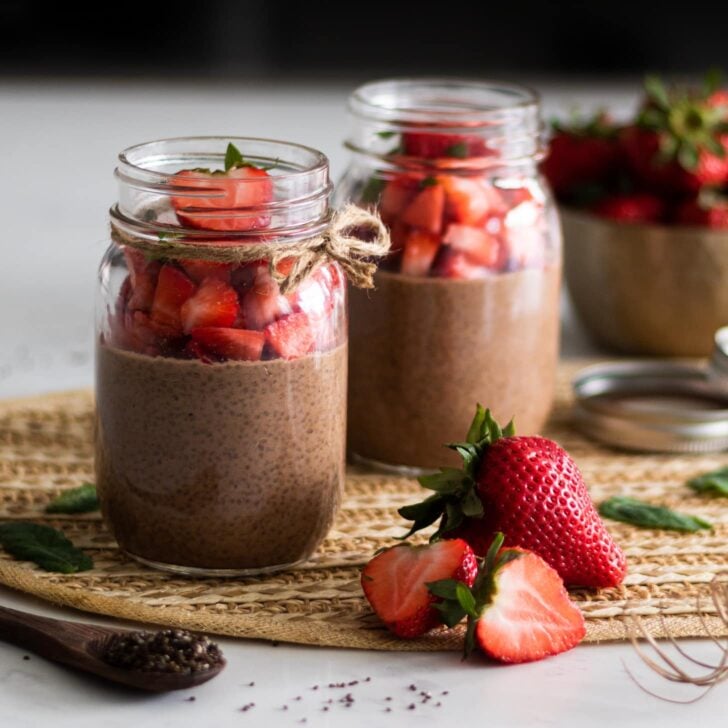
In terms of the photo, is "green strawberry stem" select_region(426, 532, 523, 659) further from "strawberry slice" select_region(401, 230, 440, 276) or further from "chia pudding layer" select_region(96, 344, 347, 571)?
→ "strawberry slice" select_region(401, 230, 440, 276)

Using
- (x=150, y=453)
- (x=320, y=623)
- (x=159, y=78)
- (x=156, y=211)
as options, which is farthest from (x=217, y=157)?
(x=159, y=78)

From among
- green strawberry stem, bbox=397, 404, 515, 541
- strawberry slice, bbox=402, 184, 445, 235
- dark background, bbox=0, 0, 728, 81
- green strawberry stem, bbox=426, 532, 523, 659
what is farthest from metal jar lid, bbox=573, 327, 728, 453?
dark background, bbox=0, 0, 728, 81

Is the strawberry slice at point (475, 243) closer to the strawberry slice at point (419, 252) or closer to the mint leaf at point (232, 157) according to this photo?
the strawberry slice at point (419, 252)

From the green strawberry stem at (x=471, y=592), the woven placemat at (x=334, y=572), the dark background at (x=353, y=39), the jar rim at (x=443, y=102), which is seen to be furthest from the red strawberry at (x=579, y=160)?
the dark background at (x=353, y=39)

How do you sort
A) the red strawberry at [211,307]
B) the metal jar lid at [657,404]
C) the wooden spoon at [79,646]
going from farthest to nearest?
1. the metal jar lid at [657,404]
2. the red strawberry at [211,307]
3. the wooden spoon at [79,646]

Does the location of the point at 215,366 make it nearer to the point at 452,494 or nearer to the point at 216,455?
the point at 216,455

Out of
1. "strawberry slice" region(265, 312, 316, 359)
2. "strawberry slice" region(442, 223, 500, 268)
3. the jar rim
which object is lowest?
"strawberry slice" region(265, 312, 316, 359)

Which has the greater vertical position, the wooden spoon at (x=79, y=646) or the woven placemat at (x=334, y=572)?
the wooden spoon at (x=79, y=646)

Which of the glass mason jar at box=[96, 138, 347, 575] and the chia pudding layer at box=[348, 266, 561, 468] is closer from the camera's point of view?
the glass mason jar at box=[96, 138, 347, 575]
